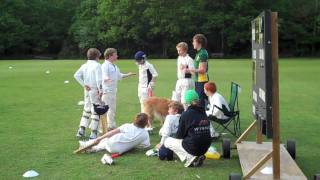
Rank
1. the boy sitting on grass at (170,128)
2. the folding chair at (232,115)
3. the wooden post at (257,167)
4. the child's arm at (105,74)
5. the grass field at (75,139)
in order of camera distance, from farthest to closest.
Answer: the child's arm at (105,74) < the folding chair at (232,115) < the boy sitting on grass at (170,128) < the grass field at (75,139) < the wooden post at (257,167)

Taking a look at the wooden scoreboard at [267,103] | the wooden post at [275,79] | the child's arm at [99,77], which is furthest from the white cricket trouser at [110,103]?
the wooden post at [275,79]

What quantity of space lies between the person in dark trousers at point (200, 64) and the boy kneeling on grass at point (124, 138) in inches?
66.8

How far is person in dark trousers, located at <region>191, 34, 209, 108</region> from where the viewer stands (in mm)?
10312

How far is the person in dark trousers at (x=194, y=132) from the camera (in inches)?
304

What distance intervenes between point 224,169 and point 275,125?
169 cm

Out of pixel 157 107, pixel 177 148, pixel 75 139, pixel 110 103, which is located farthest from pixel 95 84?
pixel 177 148

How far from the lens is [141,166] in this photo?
802 centimetres

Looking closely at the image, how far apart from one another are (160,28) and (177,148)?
60526mm

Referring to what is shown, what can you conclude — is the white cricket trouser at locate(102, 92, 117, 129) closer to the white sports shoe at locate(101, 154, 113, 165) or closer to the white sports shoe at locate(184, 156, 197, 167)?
the white sports shoe at locate(101, 154, 113, 165)

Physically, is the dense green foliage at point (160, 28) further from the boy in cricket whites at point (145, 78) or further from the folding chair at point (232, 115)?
the folding chair at point (232, 115)

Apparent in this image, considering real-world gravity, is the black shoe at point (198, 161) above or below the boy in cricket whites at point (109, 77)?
below

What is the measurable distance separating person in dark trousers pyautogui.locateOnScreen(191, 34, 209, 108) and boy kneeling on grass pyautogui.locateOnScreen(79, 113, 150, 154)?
66.8 inches

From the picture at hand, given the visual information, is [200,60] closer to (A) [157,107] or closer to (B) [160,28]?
(A) [157,107]

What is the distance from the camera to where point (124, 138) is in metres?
8.86
